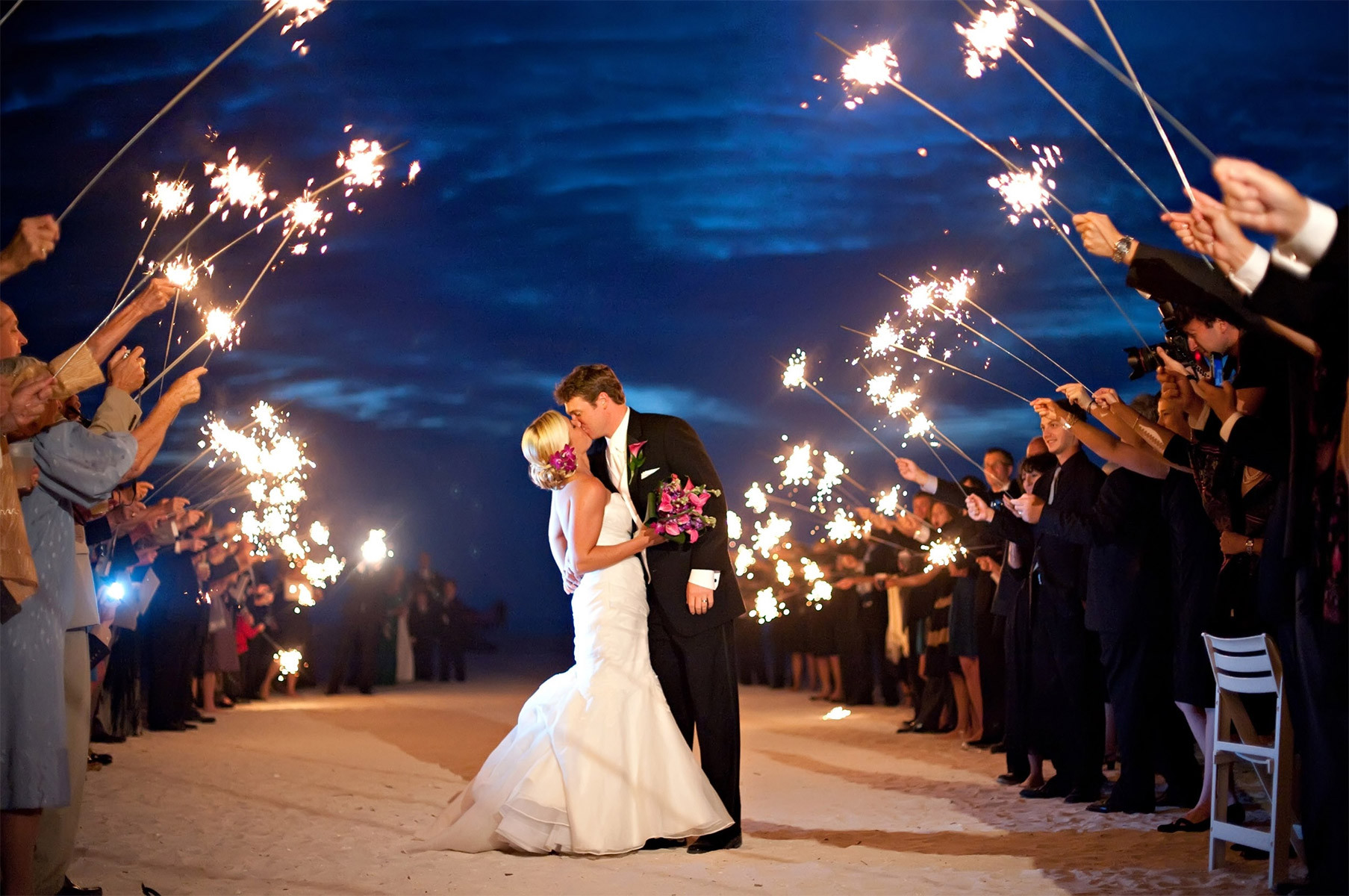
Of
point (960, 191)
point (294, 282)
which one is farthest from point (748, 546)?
point (294, 282)

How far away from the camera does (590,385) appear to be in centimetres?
619

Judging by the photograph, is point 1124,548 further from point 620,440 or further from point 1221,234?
point 1221,234

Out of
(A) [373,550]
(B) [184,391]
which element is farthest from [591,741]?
(A) [373,550]

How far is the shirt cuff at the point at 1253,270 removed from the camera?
10.1 feet

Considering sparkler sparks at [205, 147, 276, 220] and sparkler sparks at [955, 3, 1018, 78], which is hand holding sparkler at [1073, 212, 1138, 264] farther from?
sparkler sparks at [205, 147, 276, 220]

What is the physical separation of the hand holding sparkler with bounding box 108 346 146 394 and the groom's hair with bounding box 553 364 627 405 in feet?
7.00

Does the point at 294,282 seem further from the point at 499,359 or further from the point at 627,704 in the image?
the point at 627,704

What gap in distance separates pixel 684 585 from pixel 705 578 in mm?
158

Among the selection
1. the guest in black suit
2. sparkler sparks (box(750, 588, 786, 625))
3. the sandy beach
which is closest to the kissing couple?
the sandy beach

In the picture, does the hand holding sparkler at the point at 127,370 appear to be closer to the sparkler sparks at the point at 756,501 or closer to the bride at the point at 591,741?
the bride at the point at 591,741

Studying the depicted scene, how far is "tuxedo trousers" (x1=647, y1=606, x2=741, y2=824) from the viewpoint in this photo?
19.1ft

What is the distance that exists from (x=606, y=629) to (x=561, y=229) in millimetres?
29038

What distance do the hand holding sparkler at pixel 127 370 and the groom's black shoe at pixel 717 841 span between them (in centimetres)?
341

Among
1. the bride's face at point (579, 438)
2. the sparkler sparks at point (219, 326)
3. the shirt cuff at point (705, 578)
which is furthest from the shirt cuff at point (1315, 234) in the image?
the sparkler sparks at point (219, 326)
